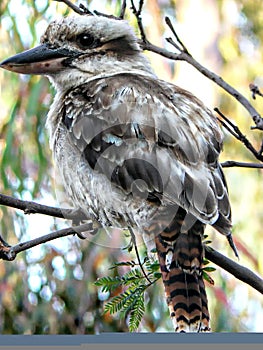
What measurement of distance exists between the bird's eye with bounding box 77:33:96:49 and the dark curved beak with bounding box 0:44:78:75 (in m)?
0.03

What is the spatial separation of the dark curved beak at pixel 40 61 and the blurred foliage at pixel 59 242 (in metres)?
0.60

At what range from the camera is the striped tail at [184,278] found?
1.20 metres

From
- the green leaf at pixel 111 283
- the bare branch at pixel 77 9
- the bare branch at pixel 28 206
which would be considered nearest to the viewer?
the bare branch at pixel 28 206

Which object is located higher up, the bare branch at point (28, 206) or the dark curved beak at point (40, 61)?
the dark curved beak at point (40, 61)

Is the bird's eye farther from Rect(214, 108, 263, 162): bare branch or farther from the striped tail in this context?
the striped tail

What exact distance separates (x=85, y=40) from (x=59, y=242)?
3.03 feet

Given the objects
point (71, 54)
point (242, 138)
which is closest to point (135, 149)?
point (242, 138)

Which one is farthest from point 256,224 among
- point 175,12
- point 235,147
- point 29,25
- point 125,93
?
point 125,93

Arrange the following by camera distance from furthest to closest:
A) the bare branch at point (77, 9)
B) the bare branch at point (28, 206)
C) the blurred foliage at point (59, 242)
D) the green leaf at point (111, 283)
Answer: the blurred foliage at point (59, 242) < the bare branch at point (77, 9) < the green leaf at point (111, 283) < the bare branch at point (28, 206)

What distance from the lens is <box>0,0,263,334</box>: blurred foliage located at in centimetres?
219

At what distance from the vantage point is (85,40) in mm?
1559

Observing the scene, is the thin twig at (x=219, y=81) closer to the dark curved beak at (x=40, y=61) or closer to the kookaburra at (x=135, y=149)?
the kookaburra at (x=135, y=149)

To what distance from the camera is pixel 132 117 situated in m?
1.33

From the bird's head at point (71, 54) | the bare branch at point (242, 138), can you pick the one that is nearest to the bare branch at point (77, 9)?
the bird's head at point (71, 54)
